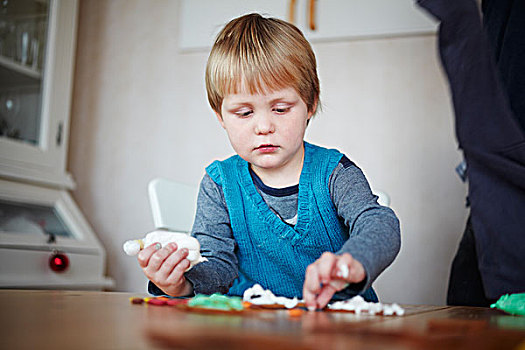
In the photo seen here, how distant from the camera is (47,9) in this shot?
2119mm

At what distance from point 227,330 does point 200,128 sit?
1951 mm

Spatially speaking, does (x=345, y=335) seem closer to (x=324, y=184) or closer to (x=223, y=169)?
(x=324, y=184)

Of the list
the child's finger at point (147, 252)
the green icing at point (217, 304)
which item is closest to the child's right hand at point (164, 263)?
the child's finger at point (147, 252)

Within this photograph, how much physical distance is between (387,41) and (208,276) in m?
1.46

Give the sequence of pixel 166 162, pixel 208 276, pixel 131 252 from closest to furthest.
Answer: pixel 131 252 → pixel 208 276 → pixel 166 162

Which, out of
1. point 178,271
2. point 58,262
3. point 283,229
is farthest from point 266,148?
point 58,262

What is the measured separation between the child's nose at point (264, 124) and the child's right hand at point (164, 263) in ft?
0.89

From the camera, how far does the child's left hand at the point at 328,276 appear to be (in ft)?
1.97

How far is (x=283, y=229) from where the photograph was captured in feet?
3.46

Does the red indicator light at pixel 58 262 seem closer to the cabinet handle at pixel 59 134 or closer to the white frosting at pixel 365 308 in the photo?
the cabinet handle at pixel 59 134

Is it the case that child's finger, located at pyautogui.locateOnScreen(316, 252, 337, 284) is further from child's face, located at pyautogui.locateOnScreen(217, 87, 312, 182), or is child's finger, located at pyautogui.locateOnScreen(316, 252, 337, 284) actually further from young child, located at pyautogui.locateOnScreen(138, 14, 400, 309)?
child's face, located at pyautogui.locateOnScreen(217, 87, 312, 182)

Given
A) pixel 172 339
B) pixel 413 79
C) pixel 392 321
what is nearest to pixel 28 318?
pixel 172 339

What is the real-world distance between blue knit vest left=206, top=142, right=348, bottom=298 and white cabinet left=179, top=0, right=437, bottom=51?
3.50 feet

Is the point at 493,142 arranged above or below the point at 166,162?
above
